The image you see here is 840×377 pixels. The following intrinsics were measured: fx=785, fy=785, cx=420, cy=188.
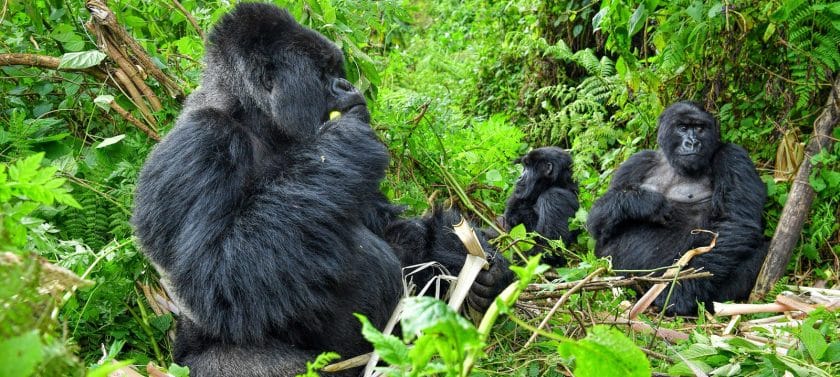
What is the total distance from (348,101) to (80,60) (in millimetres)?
1347

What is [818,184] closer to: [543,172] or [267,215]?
[543,172]

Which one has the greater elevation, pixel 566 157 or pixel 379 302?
pixel 379 302

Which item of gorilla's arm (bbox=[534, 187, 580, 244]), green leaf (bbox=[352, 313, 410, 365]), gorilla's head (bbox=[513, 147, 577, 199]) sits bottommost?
gorilla's arm (bbox=[534, 187, 580, 244])

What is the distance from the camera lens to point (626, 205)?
5.18 m

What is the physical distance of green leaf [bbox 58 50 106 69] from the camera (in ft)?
11.0

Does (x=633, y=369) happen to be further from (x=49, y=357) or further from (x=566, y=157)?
(x=566, y=157)

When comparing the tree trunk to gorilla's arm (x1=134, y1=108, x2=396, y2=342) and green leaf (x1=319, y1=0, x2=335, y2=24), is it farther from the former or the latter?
gorilla's arm (x1=134, y1=108, x2=396, y2=342)

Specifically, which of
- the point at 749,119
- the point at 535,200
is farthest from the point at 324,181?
the point at 535,200

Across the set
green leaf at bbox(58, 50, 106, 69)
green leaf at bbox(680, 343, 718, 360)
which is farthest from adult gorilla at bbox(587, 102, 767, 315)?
green leaf at bbox(58, 50, 106, 69)

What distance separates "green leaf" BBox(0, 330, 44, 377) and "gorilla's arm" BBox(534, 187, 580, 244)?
16.7ft

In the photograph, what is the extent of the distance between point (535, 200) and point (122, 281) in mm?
4201

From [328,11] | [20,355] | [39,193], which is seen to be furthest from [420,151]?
[20,355]

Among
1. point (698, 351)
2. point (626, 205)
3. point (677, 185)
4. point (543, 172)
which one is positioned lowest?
point (543, 172)

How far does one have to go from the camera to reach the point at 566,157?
6.54 meters
